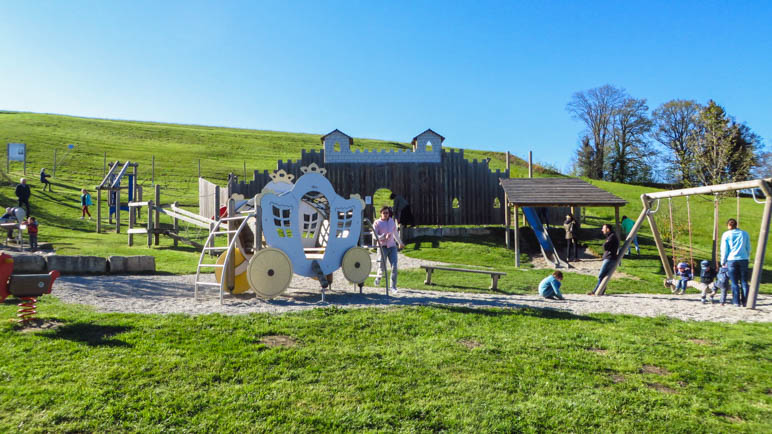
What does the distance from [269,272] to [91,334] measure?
11.0 ft

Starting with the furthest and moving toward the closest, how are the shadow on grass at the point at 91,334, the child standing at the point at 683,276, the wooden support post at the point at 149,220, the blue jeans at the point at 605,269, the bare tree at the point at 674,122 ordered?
the bare tree at the point at 674,122, the wooden support post at the point at 149,220, the child standing at the point at 683,276, the blue jeans at the point at 605,269, the shadow on grass at the point at 91,334

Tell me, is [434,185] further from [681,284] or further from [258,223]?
[258,223]

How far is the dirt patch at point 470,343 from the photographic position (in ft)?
20.0

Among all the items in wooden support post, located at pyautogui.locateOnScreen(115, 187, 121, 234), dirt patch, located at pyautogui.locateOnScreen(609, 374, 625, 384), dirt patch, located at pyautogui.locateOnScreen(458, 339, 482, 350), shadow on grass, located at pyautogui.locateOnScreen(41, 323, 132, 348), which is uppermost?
wooden support post, located at pyautogui.locateOnScreen(115, 187, 121, 234)

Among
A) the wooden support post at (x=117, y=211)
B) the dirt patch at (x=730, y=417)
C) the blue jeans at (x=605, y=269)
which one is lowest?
the dirt patch at (x=730, y=417)

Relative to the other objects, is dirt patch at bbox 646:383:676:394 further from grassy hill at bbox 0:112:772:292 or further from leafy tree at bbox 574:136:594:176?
leafy tree at bbox 574:136:594:176

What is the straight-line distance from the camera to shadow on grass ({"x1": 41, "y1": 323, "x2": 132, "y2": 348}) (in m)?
5.70

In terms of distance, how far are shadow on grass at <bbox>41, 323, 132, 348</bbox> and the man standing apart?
1095 cm

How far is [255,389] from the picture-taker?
15.1ft

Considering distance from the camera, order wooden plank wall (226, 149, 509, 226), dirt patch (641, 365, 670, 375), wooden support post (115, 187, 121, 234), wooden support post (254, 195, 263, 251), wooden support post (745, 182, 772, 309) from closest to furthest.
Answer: dirt patch (641, 365, 670, 375) < wooden support post (254, 195, 263, 251) < wooden support post (745, 182, 772, 309) < wooden support post (115, 187, 121, 234) < wooden plank wall (226, 149, 509, 226)

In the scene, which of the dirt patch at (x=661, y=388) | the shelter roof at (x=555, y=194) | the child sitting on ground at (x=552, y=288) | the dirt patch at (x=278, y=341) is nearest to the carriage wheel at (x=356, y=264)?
the dirt patch at (x=278, y=341)

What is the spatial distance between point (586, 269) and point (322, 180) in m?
11.5

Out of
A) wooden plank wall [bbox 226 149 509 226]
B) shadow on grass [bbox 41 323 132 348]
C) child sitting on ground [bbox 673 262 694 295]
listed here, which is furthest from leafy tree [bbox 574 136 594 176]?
shadow on grass [bbox 41 323 132 348]

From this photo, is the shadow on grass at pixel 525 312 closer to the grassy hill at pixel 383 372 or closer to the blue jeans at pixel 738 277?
the grassy hill at pixel 383 372
